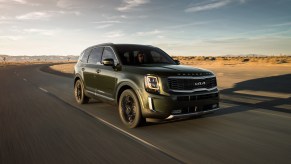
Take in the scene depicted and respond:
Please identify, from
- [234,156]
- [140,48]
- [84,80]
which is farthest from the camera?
[84,80]

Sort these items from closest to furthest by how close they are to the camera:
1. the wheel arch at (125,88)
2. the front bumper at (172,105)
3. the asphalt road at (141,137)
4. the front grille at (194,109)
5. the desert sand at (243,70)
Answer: the asphalt road at (141,137) → the front bumper at (172,105) → the front grille at (194,109) → the wheel arch at (125,88) → the desert sand at (243,70)

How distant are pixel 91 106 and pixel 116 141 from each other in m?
3.98

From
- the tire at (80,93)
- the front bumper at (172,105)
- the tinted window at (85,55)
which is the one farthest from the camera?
the tire at (80,93)

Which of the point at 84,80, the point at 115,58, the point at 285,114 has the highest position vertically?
the point at 115,58

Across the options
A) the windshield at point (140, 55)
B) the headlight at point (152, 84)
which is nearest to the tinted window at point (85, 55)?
the windshield at point (140, 55)

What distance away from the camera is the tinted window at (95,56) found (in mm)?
8164

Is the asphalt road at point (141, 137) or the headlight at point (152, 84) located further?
the headlight at point (152, 84)

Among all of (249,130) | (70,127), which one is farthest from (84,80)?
(249,130)

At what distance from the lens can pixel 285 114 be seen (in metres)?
7.57

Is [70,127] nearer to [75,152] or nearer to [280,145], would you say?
[75,152]

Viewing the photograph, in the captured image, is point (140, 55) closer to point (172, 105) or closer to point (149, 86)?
point (149, 86)

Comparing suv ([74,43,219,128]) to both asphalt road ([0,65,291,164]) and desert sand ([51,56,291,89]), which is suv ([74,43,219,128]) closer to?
asphalt road ([0,65,291,164])

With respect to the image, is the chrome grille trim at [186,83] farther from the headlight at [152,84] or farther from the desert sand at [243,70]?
the desert sand at [243,70]

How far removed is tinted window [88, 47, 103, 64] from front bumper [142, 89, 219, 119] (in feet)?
9.19
